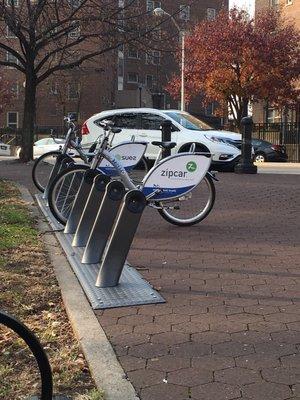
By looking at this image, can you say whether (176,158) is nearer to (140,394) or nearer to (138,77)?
(140,394)

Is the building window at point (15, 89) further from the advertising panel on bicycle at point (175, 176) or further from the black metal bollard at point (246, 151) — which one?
the advertising panel on bicycle at point (175, 176)

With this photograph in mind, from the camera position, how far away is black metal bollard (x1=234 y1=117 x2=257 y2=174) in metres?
14.5

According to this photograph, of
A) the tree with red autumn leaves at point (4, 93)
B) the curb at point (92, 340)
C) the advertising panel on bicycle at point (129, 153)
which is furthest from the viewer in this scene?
the tree with red autumn leaves at point (4, 93)

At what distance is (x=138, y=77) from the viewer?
2270 inches

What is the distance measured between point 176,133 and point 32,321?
38.4 ft

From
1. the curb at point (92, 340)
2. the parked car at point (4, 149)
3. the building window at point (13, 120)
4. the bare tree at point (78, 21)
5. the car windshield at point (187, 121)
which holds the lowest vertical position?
the curb at point (92, 340)

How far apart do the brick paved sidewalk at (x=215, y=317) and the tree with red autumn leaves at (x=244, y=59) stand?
967 inches

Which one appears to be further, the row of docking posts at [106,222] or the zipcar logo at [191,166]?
the zipcar logo at [191,166]

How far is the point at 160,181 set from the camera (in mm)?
6719

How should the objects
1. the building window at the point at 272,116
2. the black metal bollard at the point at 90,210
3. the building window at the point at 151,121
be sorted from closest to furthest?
the black metal bollard at the point at 90,210, the building window at the point at 151,121, the building window at the point at 272,116

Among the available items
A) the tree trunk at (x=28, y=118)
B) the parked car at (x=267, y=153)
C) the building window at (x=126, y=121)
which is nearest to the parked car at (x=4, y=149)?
the tree trunk at (x=28, y=118)

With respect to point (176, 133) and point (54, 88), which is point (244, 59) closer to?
point (176, 133)

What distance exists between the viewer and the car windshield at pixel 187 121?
15891mm

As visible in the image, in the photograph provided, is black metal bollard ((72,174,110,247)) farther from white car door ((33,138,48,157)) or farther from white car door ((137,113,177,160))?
white car door ((33,138,48,157))
